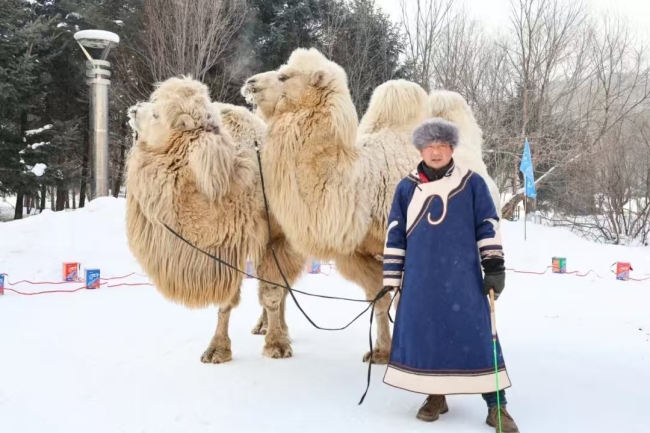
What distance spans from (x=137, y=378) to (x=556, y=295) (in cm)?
637

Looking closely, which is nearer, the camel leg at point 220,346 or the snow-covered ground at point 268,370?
the snow-covered ground at point 268,370

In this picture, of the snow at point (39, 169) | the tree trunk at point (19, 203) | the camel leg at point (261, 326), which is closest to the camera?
the camel leg at point (261, 326)

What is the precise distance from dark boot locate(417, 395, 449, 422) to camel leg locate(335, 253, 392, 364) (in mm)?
1068

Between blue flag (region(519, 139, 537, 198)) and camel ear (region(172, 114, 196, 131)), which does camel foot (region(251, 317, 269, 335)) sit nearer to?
camel ear (region(172, 114, 196, 131))

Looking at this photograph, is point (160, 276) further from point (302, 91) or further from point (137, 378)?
point (302, 91)

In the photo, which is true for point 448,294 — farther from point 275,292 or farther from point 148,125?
point 148,125

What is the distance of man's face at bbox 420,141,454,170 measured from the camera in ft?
10.4

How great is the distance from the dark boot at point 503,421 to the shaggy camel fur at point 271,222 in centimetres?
229

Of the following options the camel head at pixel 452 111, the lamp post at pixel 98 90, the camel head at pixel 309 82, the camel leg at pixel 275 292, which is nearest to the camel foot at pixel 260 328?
the camel leg at pixel 275 292

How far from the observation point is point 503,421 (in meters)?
2.98

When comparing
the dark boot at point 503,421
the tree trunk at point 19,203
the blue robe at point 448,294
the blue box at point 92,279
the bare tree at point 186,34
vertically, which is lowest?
the dark boot at point 503,421

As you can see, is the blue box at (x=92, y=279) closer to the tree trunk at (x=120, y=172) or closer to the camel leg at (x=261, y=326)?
the camel leg at (x=261, y=326)

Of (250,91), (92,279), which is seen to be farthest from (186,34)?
(250,91)

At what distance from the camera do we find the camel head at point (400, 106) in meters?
4.62
